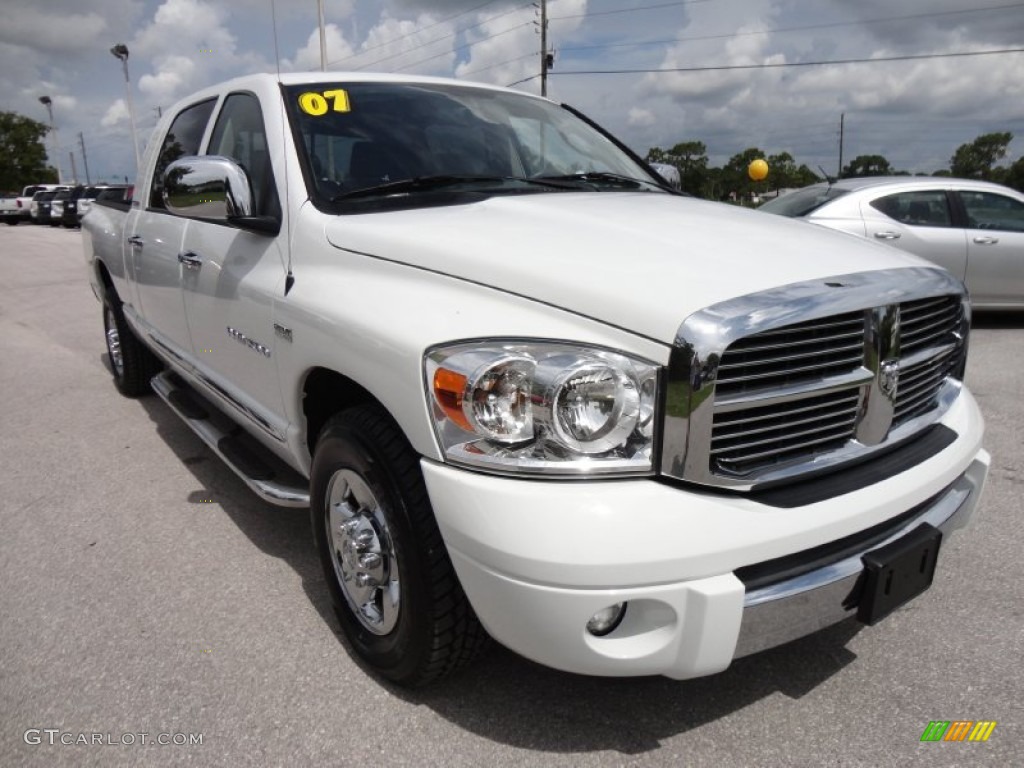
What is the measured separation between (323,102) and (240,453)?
1435mm

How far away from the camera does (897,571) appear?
193cm

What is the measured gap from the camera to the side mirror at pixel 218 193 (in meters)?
2.61

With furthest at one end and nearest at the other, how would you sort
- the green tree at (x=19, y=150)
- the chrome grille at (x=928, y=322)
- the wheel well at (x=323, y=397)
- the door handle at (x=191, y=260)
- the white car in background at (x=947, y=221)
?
the green tree at (x=19, y=150) < the white car in background at (x=947, y=221) < the door handle at (x=191, y=260) < the wheel well at (x=323, y=397) < the chrome grille at (x=928, y=322)

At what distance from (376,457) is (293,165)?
47.0 inches

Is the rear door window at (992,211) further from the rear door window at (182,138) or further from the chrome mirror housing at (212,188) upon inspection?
the chrome mirror housing at (212,188)

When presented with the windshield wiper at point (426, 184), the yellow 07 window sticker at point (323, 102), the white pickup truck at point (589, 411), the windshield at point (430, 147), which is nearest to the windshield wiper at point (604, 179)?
the windshield at point (430, 147)

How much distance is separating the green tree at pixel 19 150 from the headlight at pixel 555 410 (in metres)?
77.8

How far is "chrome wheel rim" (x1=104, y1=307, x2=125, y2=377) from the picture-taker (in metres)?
5.46

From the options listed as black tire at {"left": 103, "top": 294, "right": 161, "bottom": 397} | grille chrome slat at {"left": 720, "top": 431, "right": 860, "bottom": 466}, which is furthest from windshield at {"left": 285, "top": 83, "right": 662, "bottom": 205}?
black tire at {"left": 103, "top": 294, "right": 161, "bottom": 397}

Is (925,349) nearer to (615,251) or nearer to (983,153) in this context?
(615,251)

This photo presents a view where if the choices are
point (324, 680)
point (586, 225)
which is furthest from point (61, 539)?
point (586, 225)

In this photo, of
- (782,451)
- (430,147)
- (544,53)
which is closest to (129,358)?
(430,147)

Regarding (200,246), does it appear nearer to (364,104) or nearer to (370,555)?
(364,104)

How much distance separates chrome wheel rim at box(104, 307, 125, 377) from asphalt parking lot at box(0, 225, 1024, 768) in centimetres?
219
